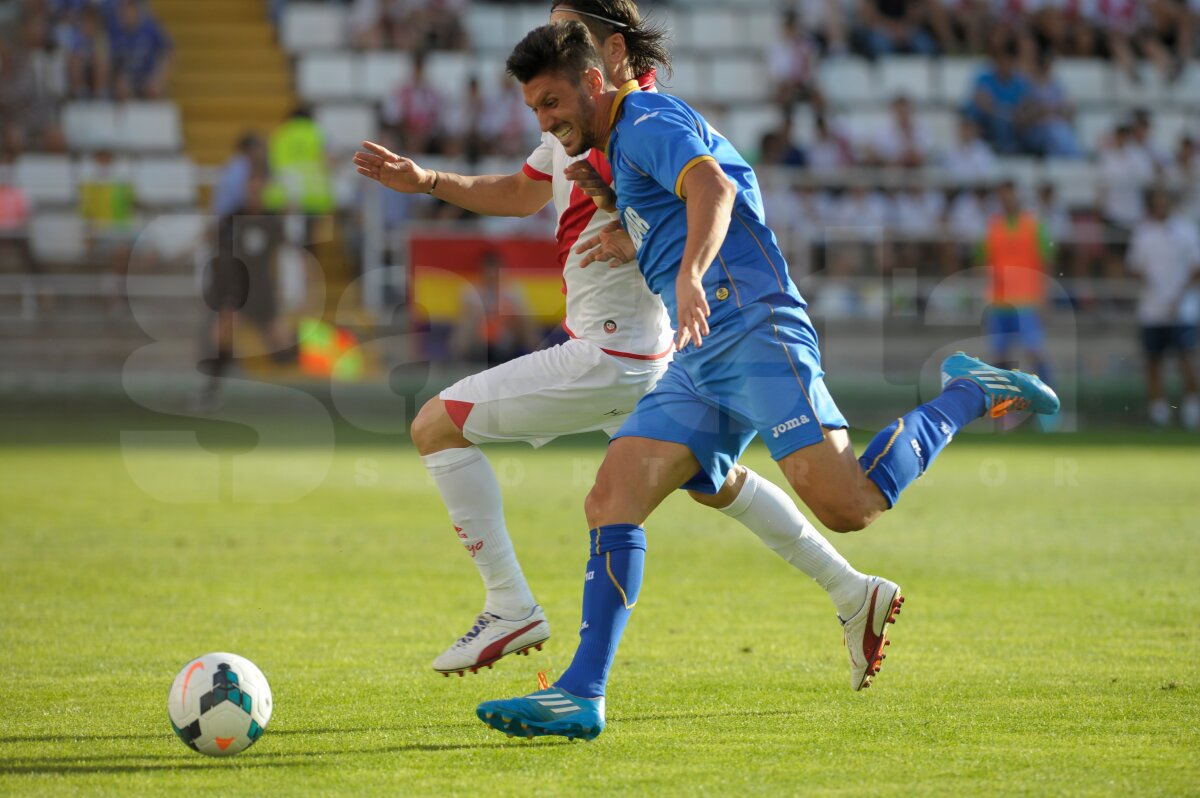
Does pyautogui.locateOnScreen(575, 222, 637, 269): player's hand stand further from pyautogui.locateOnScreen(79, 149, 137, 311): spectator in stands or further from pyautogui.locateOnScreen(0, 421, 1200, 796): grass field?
pyautogui.locateOnScreen(79, 149, 137, 311): spectator in stands

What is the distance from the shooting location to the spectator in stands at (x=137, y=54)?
69.3ft

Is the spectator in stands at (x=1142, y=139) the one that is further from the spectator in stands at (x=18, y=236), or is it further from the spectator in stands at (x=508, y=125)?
the spectator in stands at (x=18, y=236)

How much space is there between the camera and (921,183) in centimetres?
2061

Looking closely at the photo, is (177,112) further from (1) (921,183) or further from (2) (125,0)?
(1) (921,183)

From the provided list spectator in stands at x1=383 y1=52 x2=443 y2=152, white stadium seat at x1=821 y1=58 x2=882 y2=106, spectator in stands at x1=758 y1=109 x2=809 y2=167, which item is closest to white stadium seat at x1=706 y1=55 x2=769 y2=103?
white stadium seat at x1=821 y1=58 x2=882 y2=106

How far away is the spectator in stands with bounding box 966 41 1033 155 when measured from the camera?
74.0 ft

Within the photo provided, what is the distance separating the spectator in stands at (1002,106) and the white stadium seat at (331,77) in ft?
29.9

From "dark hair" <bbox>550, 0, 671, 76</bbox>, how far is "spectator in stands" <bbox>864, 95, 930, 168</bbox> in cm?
1611

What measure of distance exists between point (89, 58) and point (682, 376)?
17.9m

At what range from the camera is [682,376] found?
5.09 metres

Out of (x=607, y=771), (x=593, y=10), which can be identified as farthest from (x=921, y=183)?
(x=607, y=771)

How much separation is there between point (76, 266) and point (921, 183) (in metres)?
11.0

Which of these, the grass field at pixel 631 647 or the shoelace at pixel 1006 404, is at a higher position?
the shoelace at pixel 1006 404

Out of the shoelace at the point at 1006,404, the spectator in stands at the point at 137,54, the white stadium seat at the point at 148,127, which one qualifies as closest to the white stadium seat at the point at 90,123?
the white stadium seat at the point at 148,127
